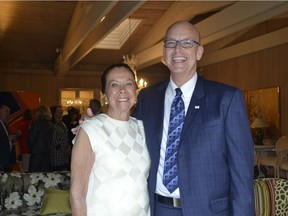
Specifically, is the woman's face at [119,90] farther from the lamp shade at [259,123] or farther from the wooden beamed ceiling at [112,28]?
the lamp shade at [259,123]

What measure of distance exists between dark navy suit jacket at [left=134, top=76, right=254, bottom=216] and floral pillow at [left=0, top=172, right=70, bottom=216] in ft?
8.30

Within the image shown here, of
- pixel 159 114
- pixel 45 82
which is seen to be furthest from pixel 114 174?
pixel 45 82

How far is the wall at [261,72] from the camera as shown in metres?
8.59

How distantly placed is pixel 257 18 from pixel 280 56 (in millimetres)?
2953

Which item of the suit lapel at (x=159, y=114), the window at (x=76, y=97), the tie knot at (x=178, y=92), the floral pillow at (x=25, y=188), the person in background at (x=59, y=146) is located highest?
the window at (x=76, y=97)

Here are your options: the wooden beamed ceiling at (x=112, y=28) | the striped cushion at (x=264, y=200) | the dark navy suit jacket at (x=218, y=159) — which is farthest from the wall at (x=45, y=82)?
the dark navy suit jacket at (x=218, y=159)

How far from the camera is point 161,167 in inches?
72.6

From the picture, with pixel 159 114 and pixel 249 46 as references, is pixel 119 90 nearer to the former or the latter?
pixel 159 114

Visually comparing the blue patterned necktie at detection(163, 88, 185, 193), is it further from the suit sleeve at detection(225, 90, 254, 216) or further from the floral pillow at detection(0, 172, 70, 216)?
the floral pillow at detection(0, 172, 70, 216)

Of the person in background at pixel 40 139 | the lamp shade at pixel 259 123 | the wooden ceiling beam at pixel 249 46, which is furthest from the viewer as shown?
the lamp shade at pixel 259 123

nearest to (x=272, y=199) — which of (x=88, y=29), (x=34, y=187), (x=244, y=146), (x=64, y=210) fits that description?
(x=244, y=146)

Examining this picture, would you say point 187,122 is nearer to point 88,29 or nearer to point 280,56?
point 88,29

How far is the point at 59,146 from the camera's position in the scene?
216 inches

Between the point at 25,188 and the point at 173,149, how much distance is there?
262cm
